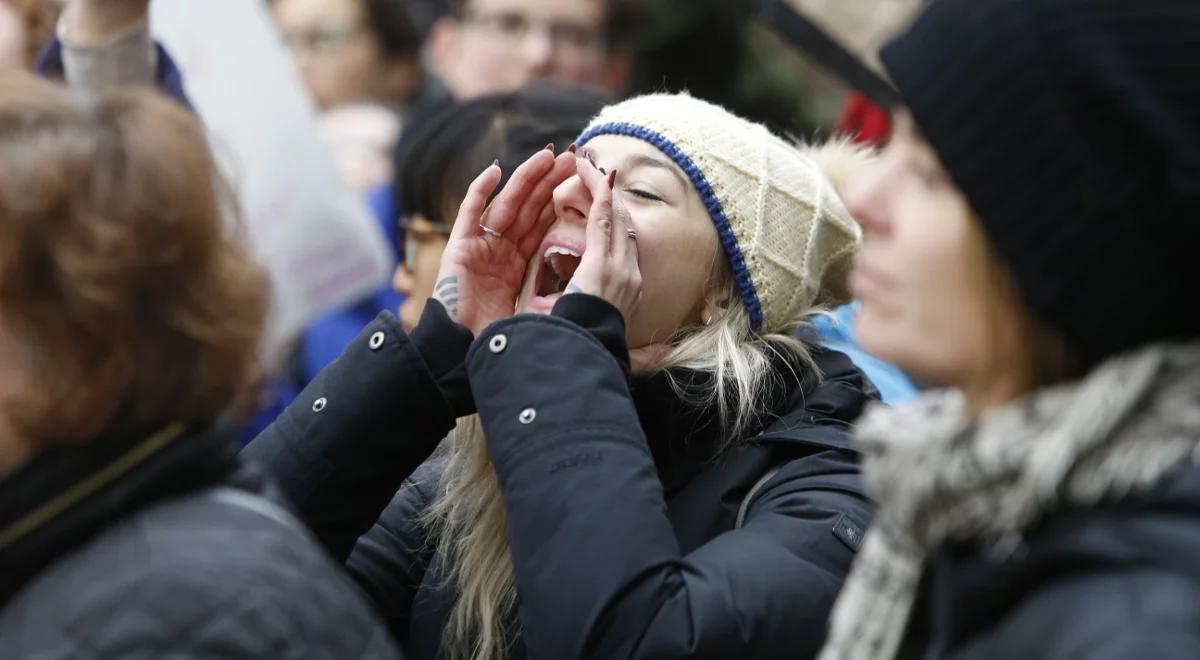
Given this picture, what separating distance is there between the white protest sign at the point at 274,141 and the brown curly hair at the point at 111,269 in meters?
1.54

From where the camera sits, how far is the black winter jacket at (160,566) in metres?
1.73

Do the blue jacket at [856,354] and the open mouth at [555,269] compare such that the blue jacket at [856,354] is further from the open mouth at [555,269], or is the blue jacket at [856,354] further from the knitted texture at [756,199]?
the open mouth at [555,269]

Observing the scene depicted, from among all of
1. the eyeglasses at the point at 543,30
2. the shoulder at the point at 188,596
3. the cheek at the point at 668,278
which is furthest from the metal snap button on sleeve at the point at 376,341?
the eyeglasses at the point at 543,30

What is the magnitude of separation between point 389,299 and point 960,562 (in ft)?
11.6

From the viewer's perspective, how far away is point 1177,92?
1.66 meters

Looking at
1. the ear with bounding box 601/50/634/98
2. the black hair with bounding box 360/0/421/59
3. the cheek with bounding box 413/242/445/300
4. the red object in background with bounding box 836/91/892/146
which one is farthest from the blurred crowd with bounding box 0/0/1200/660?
the black hair with bounding box 360/0/421/59

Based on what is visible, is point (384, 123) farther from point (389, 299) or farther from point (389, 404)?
point (389, 404)

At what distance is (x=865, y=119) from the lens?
491 centimetres

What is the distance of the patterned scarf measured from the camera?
1.64 meters

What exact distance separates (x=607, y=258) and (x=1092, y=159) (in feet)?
3.51

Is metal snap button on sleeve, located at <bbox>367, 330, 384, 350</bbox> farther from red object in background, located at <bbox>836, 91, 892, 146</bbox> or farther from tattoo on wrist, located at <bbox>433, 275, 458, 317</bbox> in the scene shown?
red object in background, located at <bbox>836, 91, 892, 146</bbox>

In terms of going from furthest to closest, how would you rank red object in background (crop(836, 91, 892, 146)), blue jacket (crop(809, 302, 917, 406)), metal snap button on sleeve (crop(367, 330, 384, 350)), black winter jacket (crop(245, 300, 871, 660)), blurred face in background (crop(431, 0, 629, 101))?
blurred face in background (crop(431, 0, 629, 101)) < red object in background (crop(836, 91, 892, 146)) < blue jacket (crop(809, 302, 917, 406)) < metal snap button on sleeve (crop(367, 330, 384, 350)) < black winter jacket (crop(245, 300, 871, 660))

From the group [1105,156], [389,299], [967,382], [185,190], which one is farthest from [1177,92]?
[389,299]

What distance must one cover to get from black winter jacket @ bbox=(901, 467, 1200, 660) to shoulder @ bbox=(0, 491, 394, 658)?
64 cm
